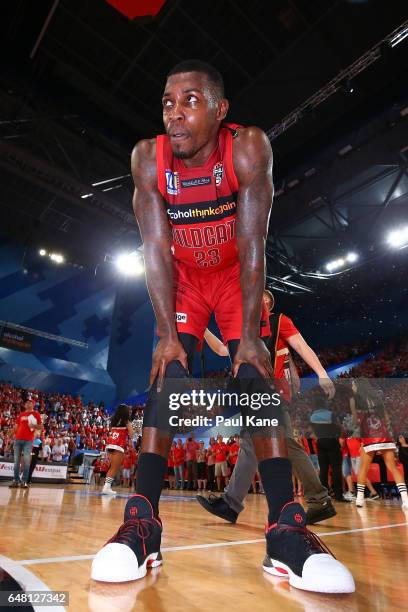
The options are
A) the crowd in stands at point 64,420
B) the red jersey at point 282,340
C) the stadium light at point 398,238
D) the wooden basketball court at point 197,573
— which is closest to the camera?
the wooden basketball court at point 197,573

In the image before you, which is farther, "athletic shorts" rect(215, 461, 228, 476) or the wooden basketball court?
"athletic shorts" rect(215, 461, 228, 476)

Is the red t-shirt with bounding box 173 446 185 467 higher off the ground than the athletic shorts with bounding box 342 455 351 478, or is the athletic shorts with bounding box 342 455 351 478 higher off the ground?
the red t-shirt with bounding box 173 446 185 467

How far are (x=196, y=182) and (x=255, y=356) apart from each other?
27.9 inches

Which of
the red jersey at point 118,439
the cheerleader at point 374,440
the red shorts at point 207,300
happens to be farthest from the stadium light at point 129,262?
the red shorts at point 207,300

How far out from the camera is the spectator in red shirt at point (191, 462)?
1055cm

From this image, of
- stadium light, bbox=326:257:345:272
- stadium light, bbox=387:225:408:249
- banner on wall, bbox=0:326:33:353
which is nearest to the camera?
stadium light, bbox=387:225:408:249

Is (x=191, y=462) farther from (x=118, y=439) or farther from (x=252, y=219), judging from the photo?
(x=252, y=219)

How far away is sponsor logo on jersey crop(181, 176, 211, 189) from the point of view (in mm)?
1563

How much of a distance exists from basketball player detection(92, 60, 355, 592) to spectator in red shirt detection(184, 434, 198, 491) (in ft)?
31.1

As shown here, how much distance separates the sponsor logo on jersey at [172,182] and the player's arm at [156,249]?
0.16 ft

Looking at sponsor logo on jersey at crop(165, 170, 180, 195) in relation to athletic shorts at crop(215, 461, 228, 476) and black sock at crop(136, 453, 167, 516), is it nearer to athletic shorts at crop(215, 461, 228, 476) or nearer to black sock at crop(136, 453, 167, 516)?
black sock at crop(136, 453, 167, 516)

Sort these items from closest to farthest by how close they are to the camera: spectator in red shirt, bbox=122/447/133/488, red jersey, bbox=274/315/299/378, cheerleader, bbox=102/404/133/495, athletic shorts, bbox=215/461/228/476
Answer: red jersey, bbox=274/315/299/378 → cheerleader, bbox=102/404/133/495 → athletic shorts, bbox=215/461/228/476 → spectator in red shirt, bbox=122/447/133/488

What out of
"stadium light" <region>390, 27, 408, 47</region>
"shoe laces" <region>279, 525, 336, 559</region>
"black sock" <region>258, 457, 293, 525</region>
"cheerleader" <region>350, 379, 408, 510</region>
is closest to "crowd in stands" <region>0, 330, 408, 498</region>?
"cheerleader" <region>350, 379, 408, 510</region>

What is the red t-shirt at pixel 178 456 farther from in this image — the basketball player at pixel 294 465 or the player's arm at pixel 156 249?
the player's arm at pixel 156 249
